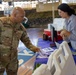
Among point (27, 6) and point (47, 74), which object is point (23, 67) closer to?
point (47, 74)

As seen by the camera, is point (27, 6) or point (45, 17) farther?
point (45, 17)

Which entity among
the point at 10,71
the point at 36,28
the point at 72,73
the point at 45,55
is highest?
the point at 72,73

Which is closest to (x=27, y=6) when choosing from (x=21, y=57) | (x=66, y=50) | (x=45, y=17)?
(x=45, y=17)

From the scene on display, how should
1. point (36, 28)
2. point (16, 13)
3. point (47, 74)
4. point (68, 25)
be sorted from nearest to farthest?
point (47, 74) < point (16, 13) < point (68, 25) < point (36, 28)

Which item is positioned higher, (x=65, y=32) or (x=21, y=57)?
(x=65, y=32)

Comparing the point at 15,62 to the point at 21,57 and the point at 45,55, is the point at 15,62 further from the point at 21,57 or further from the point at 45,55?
the point at 21,57

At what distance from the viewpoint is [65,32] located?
2467 mm

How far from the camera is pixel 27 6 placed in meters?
8.24

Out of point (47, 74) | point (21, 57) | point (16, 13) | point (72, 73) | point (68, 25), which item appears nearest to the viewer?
point (47, 74)

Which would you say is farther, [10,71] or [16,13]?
[10,71]

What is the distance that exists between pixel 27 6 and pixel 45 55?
237 inches

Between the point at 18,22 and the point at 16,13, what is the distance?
0.39 feet

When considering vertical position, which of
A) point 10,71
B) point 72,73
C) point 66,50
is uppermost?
point 66,50

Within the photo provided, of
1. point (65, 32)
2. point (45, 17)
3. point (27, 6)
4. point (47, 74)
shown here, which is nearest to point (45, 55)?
point (65, 32)
